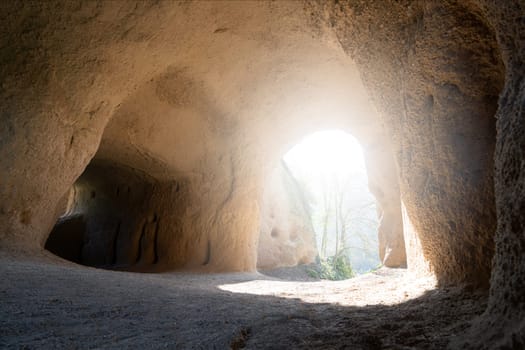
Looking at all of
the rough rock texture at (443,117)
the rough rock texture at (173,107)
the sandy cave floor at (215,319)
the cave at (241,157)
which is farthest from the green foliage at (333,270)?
the sandy cave floor at (215,319)

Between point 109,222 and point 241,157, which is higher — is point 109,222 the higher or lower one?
the lower one

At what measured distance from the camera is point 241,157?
18.4 feet

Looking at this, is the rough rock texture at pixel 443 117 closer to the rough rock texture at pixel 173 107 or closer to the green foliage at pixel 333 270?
the rough rock texture at pixel 173 107

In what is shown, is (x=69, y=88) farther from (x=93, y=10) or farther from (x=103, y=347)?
(x=103, y=347)

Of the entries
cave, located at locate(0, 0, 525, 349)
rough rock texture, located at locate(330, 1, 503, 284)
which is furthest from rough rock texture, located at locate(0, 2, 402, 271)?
rough rock texture, located at locate(330, 1, 503, 284)

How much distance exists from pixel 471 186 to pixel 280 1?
2.83 metres

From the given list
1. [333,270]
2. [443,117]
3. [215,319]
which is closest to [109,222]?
[333,270]

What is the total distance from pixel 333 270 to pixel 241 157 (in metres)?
5.63

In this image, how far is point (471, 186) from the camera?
1.69 metres

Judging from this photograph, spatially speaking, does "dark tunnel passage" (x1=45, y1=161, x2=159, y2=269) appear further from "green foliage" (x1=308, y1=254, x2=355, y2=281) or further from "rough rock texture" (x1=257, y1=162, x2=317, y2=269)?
"green foliage" (x1=308, y1=254, x2=355, y2=281)

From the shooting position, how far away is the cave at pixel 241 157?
1.21 meters

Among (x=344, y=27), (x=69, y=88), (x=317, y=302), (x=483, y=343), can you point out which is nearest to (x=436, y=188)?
(x=317, y=302)

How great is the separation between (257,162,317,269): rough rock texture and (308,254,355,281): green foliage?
35cm

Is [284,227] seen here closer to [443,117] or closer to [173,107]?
[173,107]
